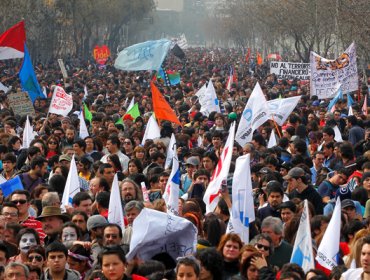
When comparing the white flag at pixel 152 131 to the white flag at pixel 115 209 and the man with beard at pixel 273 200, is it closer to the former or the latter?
the man with beard at pixel 273 200

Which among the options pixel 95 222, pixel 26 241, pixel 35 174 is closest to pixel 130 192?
pixel 95 222

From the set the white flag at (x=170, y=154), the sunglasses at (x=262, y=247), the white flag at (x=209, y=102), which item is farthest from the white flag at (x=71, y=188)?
the white flag at (x=209, y=102)

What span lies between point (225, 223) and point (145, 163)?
4.75m

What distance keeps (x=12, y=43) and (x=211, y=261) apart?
57.1 feet

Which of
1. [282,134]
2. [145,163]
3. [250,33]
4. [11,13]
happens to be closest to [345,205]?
[145,163]

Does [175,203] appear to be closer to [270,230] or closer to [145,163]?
[270,230]

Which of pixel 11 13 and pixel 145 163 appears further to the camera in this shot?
pixel 11 13

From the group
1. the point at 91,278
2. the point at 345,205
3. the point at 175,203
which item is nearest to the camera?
the point at 91,278

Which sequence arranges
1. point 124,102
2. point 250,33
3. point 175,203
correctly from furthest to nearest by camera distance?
point 250,33, point 124,102, point 175,203

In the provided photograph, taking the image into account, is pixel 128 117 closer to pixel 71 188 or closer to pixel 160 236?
pixel 71 188

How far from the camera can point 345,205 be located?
37.0 feet

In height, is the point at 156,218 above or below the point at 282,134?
above

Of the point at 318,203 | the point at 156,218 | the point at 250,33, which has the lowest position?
the point at 250,33

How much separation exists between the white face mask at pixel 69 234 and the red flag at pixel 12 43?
15.2m
